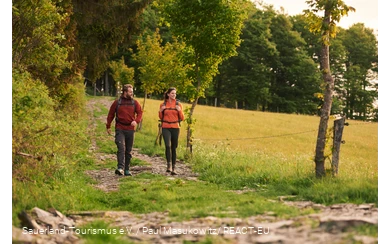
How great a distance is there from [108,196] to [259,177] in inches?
150

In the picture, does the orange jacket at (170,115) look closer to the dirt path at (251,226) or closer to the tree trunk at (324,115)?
the tree trunk at (324,115)

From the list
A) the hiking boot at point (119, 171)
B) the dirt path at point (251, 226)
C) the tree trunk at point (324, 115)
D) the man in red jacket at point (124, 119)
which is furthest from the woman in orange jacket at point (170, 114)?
the dirt path at point (251, 226)

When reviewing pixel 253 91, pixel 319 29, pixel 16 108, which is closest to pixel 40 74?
pixel 16 108

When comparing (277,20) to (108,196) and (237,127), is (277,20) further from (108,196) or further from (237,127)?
(108,196)

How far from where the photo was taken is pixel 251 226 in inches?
210

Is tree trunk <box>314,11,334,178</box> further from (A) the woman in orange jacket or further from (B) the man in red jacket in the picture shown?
(B) the man in red jacket

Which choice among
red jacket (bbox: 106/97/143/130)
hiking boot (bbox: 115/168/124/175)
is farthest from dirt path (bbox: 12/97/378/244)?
red jacket (bbox: 106/97/143/130)

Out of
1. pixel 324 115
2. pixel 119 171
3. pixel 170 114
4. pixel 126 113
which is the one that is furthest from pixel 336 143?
pixel 119 171

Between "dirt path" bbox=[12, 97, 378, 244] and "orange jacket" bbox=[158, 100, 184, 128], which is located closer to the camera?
"dirt path" bbox=[12, 97, 378, 244]

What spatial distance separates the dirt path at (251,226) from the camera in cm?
467

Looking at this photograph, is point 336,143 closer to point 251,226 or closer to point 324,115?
point 324,115

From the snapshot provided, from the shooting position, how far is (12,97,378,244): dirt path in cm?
467

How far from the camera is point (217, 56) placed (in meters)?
15.4

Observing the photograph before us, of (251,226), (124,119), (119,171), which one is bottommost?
(119,171)
